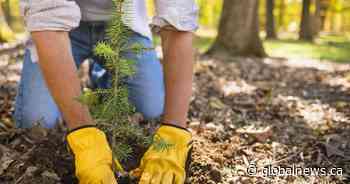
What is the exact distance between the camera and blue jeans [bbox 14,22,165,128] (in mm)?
2436

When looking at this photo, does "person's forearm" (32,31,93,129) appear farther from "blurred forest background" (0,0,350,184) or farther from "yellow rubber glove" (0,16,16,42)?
"yellow rubber glove" (0,16,16,42)

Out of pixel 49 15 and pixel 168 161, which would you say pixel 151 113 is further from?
pixel 49 15

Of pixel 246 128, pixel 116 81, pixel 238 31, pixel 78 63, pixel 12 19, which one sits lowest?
pixel 12 19

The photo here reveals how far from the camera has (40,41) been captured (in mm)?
1602

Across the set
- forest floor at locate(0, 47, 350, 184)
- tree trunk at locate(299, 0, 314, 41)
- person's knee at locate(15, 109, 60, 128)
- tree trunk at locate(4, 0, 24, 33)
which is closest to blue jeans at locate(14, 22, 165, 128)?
person's knee at locate(15, 109, 60, 128)

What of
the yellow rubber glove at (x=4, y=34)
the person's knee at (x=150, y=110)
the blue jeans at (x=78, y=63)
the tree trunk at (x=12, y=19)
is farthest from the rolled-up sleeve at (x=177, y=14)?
the tree trunk at (x=12, y=19)

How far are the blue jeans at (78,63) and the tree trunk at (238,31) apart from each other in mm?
4016

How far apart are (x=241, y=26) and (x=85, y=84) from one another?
3.59 metres

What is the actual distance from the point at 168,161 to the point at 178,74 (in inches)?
14.9

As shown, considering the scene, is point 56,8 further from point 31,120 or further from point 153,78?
point 153,78

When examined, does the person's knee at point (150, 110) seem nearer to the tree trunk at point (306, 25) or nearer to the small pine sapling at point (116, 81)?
the small pine sapling at point (116, 81)

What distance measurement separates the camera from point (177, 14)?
5.68ft

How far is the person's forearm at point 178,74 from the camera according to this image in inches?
70.1

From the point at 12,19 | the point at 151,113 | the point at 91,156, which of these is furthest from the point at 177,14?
the point at 12,19
